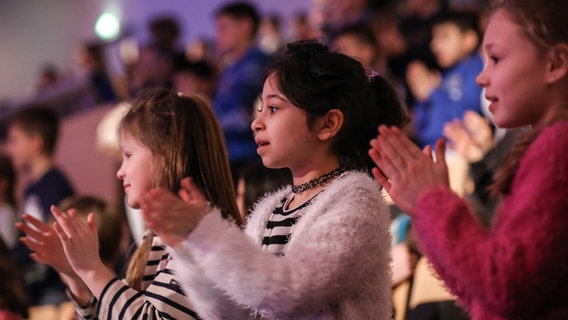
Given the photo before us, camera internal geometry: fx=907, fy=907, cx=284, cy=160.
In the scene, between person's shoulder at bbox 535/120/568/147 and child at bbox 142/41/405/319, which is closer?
person's shoulder at bbox 535/120/568/147

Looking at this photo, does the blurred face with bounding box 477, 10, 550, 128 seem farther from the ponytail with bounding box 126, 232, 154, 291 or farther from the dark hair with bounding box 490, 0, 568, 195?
the ponytail with bounding box 126, 232, 154, 291

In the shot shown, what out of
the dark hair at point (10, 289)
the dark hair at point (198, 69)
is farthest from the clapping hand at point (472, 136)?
the dark hair at point (10, 289)

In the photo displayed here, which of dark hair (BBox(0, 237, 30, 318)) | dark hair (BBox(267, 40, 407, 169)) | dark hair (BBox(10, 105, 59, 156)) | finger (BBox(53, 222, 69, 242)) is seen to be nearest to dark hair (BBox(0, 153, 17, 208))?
dark hair (BBox(10, 105, 59, 156))

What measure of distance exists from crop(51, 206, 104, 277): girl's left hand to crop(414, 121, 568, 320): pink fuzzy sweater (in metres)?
0.90

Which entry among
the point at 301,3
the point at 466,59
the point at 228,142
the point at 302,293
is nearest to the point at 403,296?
the point at 302,293

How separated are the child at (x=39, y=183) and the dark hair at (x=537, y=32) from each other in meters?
2.93

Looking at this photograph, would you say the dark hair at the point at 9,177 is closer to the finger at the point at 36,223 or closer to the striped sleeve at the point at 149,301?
the finger at the point at 36,223

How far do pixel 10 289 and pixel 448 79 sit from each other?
2.92 m

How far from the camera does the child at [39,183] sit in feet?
13.8

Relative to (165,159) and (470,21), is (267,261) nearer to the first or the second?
(165,159)

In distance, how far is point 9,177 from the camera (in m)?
4.99

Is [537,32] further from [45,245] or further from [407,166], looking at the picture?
[45,245]

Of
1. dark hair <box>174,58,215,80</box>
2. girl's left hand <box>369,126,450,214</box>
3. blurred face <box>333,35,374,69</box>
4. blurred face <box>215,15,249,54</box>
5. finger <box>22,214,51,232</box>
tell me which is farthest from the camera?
blurred face <box>333,35,374,69</box>

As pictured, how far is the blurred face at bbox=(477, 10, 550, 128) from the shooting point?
1.60 m
